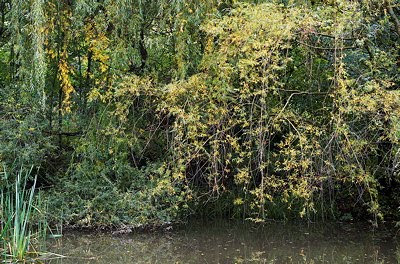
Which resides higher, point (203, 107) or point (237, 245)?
point (203, 107)

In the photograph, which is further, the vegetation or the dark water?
the vegetation

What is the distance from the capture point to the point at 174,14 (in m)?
6.73

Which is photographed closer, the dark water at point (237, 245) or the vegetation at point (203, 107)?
the dark water at point (237, 245)

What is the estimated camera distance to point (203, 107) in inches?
260

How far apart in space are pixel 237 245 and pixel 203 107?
1.52 metres

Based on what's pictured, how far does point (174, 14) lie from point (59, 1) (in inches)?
51.6

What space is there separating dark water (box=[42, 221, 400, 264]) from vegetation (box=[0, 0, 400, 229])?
287 mm

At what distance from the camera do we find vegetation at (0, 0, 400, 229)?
620 cm

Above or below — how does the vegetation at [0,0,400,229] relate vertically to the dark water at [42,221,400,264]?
above

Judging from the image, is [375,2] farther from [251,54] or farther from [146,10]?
[146,10]

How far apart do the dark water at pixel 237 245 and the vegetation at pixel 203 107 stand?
0.94ft

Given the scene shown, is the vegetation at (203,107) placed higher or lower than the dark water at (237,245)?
higher

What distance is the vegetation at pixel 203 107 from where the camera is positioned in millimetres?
6195

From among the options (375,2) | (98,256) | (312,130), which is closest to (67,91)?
(98,256)
